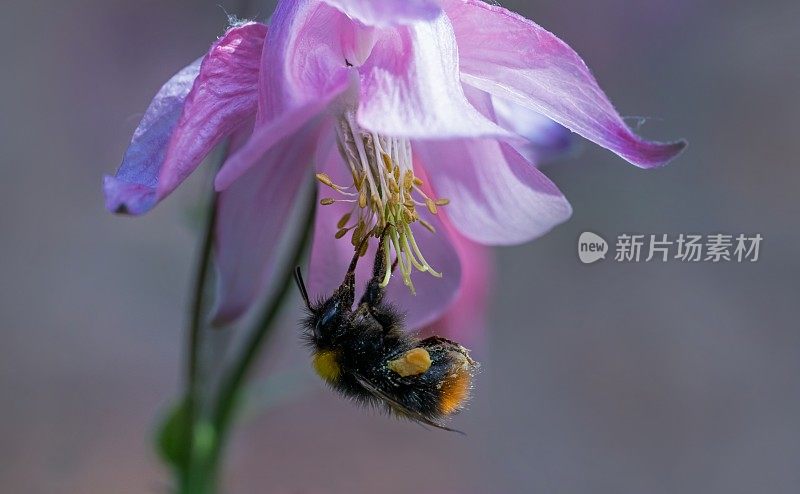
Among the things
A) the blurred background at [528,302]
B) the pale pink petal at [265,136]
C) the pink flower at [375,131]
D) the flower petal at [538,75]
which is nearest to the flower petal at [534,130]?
the pink flower at [375,131]

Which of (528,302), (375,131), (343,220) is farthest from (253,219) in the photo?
(528,302)

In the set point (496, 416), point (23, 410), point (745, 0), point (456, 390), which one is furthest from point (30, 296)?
point (745, 0)

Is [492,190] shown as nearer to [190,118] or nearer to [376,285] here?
[376,285]

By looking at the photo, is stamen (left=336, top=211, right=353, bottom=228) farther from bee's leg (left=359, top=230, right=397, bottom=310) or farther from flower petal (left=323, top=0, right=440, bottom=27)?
flower petal (left=323, top=0, right=440, bottom=27)

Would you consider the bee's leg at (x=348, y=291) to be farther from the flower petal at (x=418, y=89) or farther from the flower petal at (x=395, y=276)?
the flower petal at (x=418, y=89)

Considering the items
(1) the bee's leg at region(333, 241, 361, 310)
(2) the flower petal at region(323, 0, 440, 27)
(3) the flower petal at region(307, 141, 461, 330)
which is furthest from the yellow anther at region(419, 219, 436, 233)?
(2) the flower petal at region(323, 0, 440, 27)
